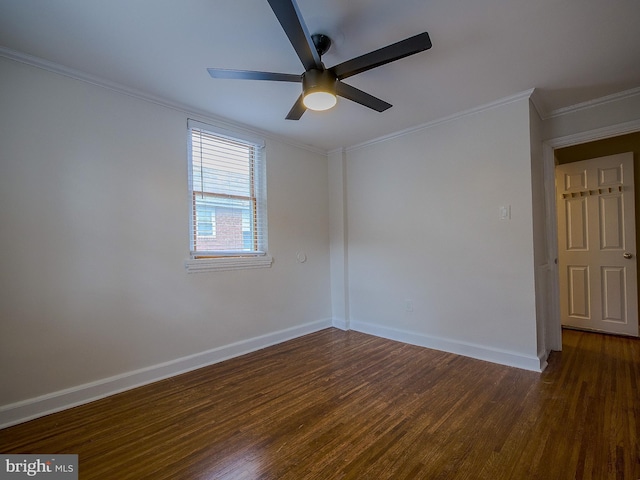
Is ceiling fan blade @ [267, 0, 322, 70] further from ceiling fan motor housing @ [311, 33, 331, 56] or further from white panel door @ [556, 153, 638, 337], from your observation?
white panel door @ [556, 153, 638, 337]

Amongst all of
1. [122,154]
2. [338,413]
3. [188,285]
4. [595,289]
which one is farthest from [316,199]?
[595,289]

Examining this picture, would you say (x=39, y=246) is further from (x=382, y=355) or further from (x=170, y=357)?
(x=382, y=355)

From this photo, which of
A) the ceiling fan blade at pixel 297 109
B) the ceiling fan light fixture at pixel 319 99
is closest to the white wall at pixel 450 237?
the ceiling fan blade at pixel 297 109

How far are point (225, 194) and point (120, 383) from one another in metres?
1.89

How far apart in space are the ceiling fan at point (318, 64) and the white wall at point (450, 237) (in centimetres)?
Result: 140

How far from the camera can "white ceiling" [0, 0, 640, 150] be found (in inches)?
66.4

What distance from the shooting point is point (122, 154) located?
2467mm

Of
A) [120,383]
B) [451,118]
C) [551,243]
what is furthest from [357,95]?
[120,383]

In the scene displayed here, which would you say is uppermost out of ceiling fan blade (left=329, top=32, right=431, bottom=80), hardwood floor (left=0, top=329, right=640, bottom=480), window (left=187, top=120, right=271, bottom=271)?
ceiling fan blade (left=329, top=32, right=431, bottom=80)

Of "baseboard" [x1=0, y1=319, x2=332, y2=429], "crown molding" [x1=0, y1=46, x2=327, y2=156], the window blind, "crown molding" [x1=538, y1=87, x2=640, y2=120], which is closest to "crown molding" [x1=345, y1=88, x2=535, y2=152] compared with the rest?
"crown molding" [x1=538, y1=87, x2=640, y2=120]

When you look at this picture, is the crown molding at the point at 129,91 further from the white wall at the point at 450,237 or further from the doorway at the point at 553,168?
the doorway at the point at 553,168

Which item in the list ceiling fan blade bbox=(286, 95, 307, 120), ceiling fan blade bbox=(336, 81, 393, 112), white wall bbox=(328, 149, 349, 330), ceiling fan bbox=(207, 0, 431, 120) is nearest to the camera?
ceiling fan bbox=(207, 0, 431, 120)

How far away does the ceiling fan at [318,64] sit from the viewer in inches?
57.9

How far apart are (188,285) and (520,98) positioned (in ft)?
11.4
